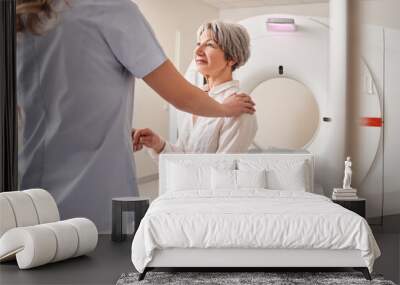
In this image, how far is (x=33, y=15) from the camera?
5551 mm

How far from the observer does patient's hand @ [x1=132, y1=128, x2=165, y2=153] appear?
555cm

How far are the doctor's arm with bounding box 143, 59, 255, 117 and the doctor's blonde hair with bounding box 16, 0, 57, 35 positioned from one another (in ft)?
3.01

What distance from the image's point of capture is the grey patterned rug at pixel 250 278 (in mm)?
3882

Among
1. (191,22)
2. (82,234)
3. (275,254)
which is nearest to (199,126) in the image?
(191,22)

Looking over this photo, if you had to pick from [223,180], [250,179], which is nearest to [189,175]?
[223,180]

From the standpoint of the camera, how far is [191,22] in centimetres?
553

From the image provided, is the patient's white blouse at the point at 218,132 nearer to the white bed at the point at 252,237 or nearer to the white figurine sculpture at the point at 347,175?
the white figurine sculpture at the point at 347,175

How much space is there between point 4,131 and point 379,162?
2993 mm

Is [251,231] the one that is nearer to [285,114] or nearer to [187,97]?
[285,114]

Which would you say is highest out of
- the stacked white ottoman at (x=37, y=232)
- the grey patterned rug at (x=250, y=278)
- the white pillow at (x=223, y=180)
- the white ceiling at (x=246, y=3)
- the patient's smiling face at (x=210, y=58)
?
the white ceiling at (x=246, y=3)

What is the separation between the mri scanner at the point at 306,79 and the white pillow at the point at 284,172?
0.67ft

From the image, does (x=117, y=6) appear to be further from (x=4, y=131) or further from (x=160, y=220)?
(x=160, y=220)

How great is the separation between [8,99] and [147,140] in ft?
3.72

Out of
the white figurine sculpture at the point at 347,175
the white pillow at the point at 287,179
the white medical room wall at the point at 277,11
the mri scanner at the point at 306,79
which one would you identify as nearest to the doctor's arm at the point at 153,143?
the mri scanner at the point at 306,79
